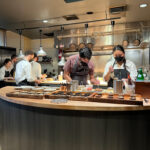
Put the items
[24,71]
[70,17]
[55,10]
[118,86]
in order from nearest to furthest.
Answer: [118,86]
[24,71]
[55,10]
[70,17]

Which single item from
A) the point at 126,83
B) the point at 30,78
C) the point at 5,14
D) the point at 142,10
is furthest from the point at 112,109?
the point at 5,14

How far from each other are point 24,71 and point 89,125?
2.43 m

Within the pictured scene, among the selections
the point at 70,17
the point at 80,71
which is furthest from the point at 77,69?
the point at 70,17

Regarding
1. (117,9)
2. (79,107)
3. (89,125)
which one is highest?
(117,9)

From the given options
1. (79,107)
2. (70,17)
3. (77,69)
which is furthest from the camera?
(70,17)

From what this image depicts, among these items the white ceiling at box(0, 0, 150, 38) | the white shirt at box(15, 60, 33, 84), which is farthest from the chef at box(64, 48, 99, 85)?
the white ceiling at box(0, 0, 150, 38)

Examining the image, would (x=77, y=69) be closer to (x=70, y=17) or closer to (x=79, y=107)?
(x=79, y=107)

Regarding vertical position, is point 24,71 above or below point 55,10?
below

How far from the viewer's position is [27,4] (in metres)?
3.39

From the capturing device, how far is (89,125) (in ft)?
4.68

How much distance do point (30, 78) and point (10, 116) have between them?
1.55 metres

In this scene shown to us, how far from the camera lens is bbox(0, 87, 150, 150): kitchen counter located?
139cm

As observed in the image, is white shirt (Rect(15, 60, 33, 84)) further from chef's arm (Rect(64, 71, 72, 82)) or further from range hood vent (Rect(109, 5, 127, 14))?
range hood vent (Rect(109, 5, 127, 14))

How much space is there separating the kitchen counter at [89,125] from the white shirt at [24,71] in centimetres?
181
